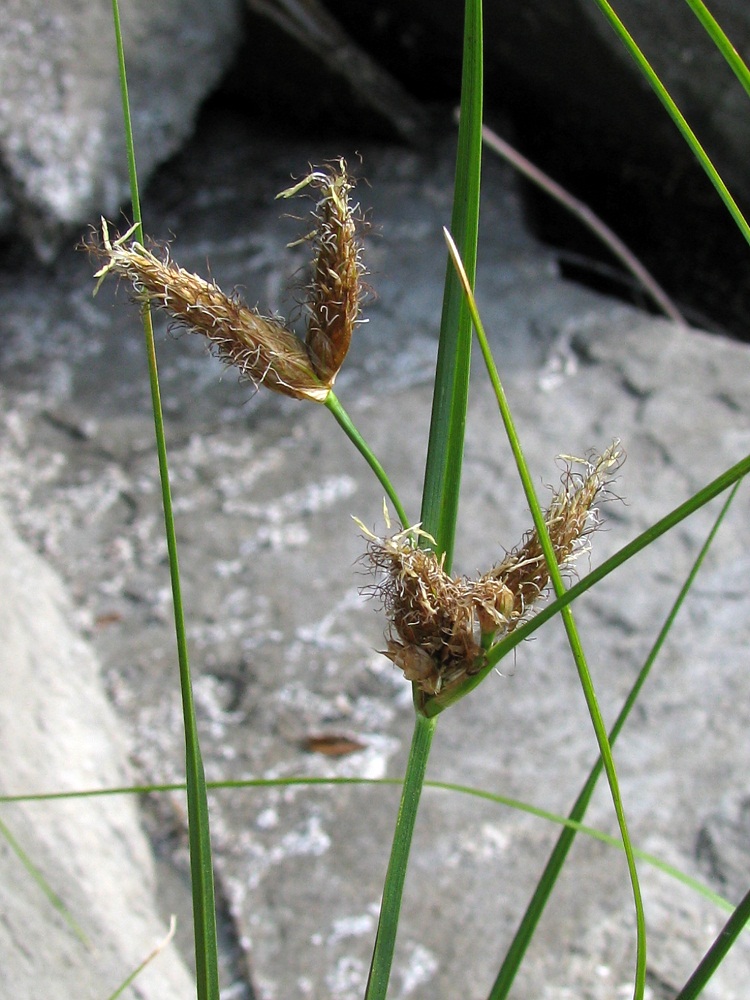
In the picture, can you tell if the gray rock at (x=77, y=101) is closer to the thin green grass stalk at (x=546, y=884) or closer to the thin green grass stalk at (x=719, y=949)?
the thin green grass stalk at (x=546, y=884)

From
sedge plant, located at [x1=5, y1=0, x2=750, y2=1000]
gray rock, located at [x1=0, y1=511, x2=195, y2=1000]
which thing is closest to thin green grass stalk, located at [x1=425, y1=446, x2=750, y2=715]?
sedge plant, located at [x1=5, y1=0, x2=750, y2=1000]

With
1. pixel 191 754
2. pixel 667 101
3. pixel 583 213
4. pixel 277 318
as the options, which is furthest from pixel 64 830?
pixel 583 213

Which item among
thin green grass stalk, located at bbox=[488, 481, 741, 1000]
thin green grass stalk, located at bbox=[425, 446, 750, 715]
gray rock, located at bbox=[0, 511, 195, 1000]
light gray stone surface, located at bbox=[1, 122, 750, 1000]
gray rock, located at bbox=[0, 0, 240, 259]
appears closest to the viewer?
thin green grass stalk, located at bbox=[425, 446, 750, 715]

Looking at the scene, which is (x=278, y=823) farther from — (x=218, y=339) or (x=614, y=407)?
(x=614, y=407)

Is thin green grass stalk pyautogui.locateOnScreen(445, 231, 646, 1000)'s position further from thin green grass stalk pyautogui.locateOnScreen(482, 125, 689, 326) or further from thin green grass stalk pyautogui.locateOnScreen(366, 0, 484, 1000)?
thin green grass stalk pyautogui.locateOnScreen(482, 125, 689, 326)

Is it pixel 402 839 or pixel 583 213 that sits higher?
pixel 583 213

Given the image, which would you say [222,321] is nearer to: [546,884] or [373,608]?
[546,884]

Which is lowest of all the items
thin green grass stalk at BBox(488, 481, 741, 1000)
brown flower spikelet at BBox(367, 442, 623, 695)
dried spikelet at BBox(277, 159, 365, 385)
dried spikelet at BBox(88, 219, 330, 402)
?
thin green grass stalk at BBox(488, 481, 741, 1000)

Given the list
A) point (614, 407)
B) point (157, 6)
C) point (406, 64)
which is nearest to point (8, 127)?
point (157, 6)
